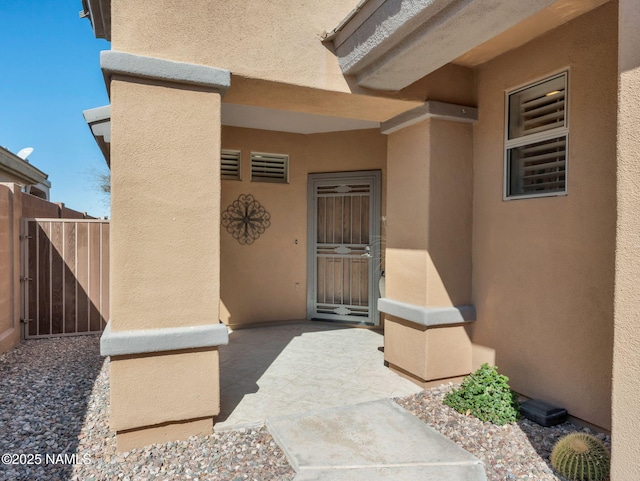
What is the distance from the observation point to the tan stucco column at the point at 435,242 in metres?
3.89

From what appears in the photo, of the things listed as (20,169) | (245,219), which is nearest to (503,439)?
(245,219)

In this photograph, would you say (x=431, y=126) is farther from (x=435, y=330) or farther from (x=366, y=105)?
(x=435, y=330)

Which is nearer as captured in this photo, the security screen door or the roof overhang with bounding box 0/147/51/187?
the security screen door

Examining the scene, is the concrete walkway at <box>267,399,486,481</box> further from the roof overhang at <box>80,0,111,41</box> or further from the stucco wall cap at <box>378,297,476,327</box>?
the roof overhang at <box>80,0,111,41</box>

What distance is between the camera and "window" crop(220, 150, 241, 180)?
636 cm

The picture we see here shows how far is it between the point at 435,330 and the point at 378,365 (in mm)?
995

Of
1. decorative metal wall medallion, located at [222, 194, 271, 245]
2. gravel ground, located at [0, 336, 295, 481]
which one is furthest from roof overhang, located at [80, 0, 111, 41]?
gravel ground, located at [0, 336, 295, 481]

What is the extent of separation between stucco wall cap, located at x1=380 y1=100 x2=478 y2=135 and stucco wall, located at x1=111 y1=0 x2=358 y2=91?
879 mm

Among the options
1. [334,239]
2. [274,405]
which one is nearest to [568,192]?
[274,405]

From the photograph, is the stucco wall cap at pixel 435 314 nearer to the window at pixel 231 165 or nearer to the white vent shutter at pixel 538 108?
the white vent shutter at pixel 538 108

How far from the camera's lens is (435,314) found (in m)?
3.85

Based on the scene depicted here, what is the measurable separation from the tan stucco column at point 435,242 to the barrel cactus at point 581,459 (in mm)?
1446

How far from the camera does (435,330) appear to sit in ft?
12.8

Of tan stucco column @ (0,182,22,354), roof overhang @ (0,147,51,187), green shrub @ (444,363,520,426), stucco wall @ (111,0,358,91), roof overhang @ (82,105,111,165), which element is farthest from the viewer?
roof overhang @ (0,147,51,187)
